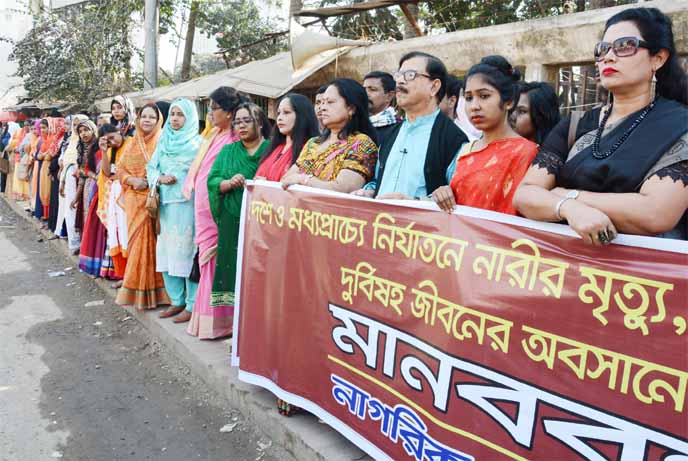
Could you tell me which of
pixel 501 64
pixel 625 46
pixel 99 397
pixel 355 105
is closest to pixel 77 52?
pixel 99 397

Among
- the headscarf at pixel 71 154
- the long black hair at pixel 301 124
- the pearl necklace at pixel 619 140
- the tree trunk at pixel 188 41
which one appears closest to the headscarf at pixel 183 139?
the long black hair at pixel 301 124

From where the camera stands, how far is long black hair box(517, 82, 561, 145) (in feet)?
9.20

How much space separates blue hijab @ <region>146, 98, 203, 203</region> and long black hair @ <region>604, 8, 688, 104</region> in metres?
3.50

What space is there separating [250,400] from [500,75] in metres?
2.09

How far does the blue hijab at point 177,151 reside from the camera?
4.65 metres

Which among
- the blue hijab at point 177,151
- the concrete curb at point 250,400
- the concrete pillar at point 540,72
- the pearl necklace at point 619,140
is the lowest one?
the concrete curb at point 250,400

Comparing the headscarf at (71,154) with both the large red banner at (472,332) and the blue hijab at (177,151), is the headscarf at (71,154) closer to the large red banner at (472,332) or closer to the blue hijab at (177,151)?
the blue hijab at (177,151)

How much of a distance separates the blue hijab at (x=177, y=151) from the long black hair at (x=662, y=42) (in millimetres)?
3500

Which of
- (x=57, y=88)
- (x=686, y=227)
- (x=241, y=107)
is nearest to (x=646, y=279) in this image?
(x=686, y=227)

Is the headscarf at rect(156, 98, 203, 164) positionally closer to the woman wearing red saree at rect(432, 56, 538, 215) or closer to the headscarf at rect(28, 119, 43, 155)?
the woman wearing red saree at rect(432, 56, 538, 215)

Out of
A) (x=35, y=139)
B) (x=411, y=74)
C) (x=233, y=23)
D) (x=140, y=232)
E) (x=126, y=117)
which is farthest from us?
(x=233, y=23)

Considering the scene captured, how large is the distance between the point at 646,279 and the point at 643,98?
569 mm

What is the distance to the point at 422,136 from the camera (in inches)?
107

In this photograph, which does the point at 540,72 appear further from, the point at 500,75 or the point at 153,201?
the point at 153,201
